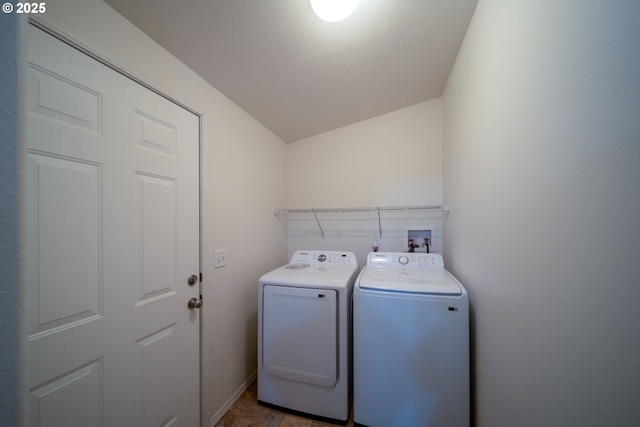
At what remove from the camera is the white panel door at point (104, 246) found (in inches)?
29.7

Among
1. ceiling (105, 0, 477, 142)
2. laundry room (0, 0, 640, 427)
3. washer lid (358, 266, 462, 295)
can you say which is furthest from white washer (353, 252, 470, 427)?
ceiling (105, 0, 477, 142)

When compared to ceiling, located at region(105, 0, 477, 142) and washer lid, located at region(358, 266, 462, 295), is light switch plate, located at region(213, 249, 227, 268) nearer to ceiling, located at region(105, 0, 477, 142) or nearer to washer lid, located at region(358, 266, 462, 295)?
washer lid, located at region(358, 266, 462, 295)

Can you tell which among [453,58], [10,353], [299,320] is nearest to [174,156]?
[10,353]

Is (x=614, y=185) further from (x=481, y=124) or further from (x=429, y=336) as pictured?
(x=429, y=336)

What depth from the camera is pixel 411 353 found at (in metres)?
1.29

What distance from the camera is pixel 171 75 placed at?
3.93 ft

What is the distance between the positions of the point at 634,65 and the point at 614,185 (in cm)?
24

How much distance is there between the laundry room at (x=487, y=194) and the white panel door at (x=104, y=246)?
0.13 ft

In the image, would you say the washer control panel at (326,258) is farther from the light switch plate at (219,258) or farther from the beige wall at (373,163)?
the light switch plate at (219,258)

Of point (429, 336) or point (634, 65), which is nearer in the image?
point (634, 65)

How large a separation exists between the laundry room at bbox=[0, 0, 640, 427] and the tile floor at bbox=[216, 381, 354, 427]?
0.28ft

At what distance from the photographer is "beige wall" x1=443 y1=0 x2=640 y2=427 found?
448 millimetres

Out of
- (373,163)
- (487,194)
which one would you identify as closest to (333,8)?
(487,194)

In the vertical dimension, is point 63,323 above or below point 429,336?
above
